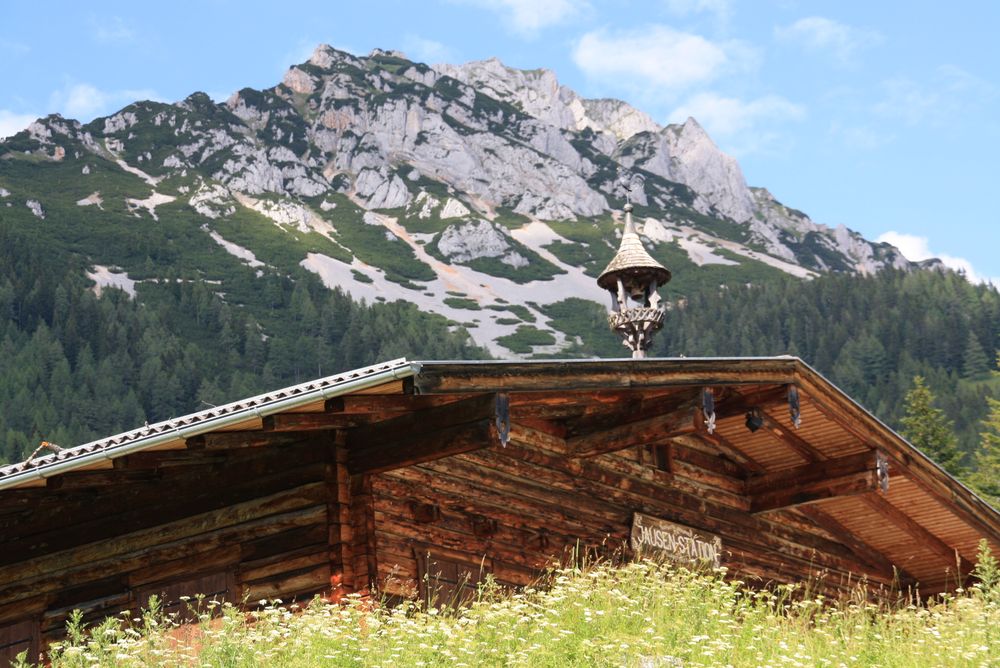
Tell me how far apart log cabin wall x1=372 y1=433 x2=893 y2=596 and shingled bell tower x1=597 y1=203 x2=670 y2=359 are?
3341mm

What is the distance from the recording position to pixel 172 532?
551 inches

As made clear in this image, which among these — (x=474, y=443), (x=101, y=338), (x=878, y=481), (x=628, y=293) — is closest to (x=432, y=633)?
(x=474, y=443)

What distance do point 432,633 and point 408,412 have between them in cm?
326

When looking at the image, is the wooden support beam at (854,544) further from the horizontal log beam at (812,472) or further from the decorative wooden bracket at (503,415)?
the decorative wooden bracket at (503,415)

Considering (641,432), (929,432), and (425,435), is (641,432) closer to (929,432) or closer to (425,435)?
(425,435)

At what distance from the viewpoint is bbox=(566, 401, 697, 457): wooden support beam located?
14.5 metres

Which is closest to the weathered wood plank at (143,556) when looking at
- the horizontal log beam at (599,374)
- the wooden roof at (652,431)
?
the wooden roof at (652,431)

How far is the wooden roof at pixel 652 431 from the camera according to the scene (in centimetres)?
1188

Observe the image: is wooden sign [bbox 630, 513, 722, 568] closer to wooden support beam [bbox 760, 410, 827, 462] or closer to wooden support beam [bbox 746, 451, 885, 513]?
wooden support beam [bbox 746, 451, 885, 513]

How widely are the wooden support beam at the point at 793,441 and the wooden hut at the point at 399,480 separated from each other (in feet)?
0.12

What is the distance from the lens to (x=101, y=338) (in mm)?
135125

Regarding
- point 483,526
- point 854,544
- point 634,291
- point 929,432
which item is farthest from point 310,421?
point 929,432

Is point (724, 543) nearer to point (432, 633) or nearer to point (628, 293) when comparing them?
point (628, 293)

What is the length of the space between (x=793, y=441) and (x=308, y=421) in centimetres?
778
